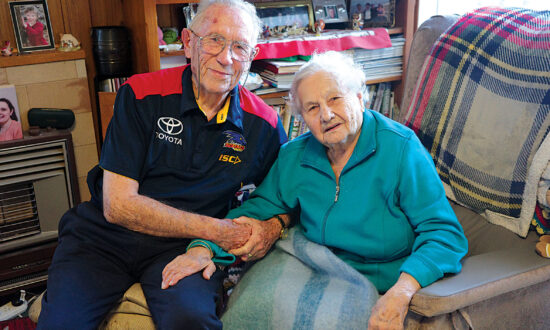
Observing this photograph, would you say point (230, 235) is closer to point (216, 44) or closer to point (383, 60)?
point (216, 44)

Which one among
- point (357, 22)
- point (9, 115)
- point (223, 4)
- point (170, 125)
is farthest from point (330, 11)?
point (9, 115)

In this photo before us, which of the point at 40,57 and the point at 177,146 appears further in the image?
the point at 40,57

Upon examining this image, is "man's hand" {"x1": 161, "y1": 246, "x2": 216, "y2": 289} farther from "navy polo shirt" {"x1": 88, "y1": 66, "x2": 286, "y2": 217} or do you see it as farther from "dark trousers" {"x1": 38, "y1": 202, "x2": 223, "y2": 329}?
"navy polo shirt" {"x1": 88, "y1": 66, "x2": 286, "y2": 217}

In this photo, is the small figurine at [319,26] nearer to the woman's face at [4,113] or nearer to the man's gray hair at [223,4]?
the man's gray hair at [223,4]

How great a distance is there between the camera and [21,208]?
7.38ft

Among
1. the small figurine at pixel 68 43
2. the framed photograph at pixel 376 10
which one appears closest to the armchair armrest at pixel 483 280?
the framed photograph at pixel 376 10

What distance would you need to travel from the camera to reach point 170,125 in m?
1.64

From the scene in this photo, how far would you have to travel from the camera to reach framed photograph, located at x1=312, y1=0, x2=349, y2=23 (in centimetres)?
255

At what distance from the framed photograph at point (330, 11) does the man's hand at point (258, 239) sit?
4.20 ft

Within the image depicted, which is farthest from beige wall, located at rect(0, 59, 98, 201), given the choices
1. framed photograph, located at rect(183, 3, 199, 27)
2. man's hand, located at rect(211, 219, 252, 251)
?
man's hand, located at rect(211, 219, 252, 251)

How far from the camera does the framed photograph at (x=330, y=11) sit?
2551 millimetres

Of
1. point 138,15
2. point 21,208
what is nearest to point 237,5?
point 138,15

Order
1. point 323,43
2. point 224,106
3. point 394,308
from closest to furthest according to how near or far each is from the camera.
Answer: point 394,308 < point 224,106 < point 323,43

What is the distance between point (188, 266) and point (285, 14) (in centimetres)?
144
